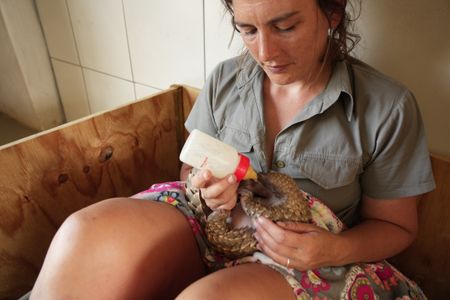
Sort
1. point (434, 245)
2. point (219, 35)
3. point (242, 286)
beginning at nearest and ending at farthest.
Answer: point (242, 286) < point (434, 245) < point (219, 35)

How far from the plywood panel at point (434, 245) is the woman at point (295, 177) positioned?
0.34ft

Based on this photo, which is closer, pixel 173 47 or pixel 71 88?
pixel 173 47

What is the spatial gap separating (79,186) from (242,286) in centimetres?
48

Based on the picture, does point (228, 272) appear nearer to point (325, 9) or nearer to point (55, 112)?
point (325, 9)

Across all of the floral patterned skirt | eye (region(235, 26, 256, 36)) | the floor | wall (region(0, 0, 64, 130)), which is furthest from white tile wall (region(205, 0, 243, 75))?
the floor

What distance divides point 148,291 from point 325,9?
1.55 feet

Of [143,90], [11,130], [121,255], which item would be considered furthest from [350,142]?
[11,130]

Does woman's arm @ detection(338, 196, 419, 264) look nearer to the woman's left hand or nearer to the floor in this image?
the woman's left hand

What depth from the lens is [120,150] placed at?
792 millimetres

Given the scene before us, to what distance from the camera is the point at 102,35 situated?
99cm

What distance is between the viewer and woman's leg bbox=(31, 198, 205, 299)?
17.5 inches

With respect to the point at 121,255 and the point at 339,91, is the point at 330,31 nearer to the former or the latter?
the point at 339,91

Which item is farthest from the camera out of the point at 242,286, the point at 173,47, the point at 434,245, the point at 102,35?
the point at 102,35

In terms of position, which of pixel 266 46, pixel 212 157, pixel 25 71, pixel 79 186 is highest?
pixel 266 46
